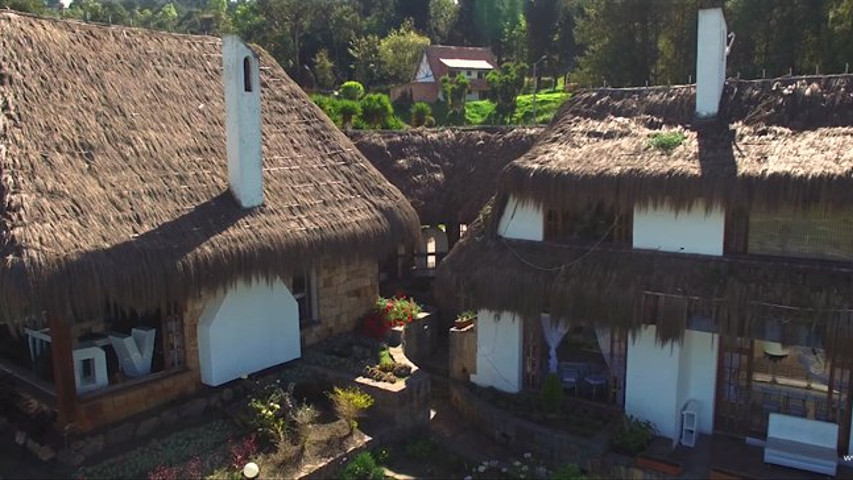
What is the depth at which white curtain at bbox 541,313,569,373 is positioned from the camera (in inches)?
464

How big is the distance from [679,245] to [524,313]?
2.74 metres

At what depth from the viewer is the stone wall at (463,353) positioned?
→ 13195 mm

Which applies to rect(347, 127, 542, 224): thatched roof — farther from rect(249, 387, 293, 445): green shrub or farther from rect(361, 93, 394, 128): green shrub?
rect(249, 387, 293, 445): green shrub

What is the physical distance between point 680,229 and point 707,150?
1400 millimetres

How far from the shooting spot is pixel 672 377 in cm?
1095

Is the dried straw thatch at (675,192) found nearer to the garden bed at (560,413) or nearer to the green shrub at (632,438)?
the green shrub at (632,438)

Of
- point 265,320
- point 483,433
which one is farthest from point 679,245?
point 265,320

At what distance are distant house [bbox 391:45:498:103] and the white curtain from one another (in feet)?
127

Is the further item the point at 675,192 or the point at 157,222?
the point at 675,192

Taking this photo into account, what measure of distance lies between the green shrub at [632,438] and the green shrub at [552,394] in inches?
46.5

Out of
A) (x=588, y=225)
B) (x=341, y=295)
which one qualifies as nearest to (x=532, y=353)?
(x=588, y=225)

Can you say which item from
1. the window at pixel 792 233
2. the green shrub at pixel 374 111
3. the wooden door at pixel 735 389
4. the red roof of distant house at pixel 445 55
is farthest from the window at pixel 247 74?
the red roof of distant house at pixel 445 55

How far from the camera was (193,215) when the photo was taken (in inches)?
431

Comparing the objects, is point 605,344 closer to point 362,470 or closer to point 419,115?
point 362,470
